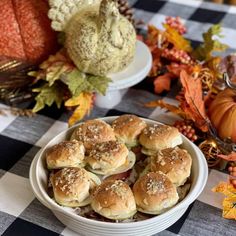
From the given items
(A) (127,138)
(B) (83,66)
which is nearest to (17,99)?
(B) (83,66)

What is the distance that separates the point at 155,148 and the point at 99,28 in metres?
0.27

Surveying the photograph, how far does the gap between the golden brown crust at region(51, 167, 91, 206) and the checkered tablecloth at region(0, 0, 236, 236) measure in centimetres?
6

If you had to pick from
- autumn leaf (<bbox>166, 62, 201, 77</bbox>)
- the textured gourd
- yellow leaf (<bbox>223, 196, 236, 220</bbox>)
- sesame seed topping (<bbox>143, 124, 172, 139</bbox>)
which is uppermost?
the textured gourd

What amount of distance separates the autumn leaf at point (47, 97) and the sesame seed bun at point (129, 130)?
0.19 meters

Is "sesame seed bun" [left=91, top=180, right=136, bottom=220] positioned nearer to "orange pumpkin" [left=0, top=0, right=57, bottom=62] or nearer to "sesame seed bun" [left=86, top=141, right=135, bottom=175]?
"sesame seed bun" [left=86, top=141, right=135, bottom=175]

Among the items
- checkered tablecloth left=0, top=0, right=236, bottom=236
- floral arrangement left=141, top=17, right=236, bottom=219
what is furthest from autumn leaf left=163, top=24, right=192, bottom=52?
checkered tablecloth left=0, top=0, right=236, bottom=236

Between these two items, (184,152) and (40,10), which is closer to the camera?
(184,152)

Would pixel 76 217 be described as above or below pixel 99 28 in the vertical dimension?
below

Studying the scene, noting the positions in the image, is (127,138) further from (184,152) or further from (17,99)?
(17,99)

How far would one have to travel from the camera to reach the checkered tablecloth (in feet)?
2.56

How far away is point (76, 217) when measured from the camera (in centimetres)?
70

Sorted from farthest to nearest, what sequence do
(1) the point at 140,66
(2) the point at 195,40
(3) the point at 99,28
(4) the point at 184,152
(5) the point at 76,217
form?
(2) the point at 195,40 < (1) the point at 140,66 < (3) the point at 99,28 < (4) the point at 184,152 < (5) the point at 76,217

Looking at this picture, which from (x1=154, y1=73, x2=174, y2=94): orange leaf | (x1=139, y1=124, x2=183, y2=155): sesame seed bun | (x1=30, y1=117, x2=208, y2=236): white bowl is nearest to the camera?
(x1=30, y1=117, x2=208, y2=236): white bowl

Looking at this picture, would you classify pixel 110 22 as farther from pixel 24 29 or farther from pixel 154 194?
pixel 154 194
